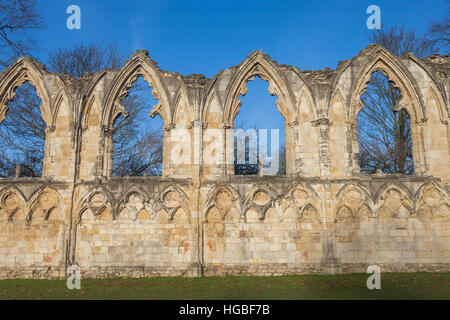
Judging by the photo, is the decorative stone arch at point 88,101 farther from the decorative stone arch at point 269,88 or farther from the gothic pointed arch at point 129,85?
the decorative stone arch at point 269,88

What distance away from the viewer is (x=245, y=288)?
845 cm

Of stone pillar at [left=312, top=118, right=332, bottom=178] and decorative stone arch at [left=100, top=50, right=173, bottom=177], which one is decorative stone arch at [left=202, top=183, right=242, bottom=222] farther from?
stone pillar at [left=312, top=118, right=332, bottom=178]

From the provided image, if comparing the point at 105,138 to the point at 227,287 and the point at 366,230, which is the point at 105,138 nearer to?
the point at 227,287

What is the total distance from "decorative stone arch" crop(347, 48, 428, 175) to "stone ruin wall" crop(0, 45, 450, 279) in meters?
0.03

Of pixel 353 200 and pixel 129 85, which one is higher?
pixel 129 85

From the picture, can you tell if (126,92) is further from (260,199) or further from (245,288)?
(245,288)

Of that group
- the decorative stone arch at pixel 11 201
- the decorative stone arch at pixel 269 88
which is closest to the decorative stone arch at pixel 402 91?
the decorative stone arch at pixel 269 88

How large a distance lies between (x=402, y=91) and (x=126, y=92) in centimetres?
905

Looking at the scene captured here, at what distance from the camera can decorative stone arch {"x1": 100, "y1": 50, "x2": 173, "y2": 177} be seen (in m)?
11.6

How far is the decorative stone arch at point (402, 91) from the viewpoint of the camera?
453 inches

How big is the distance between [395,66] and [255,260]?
759 cm

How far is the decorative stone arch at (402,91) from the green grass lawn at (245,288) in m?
4.00

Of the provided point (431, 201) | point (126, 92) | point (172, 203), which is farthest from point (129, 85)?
point (431, 201)
